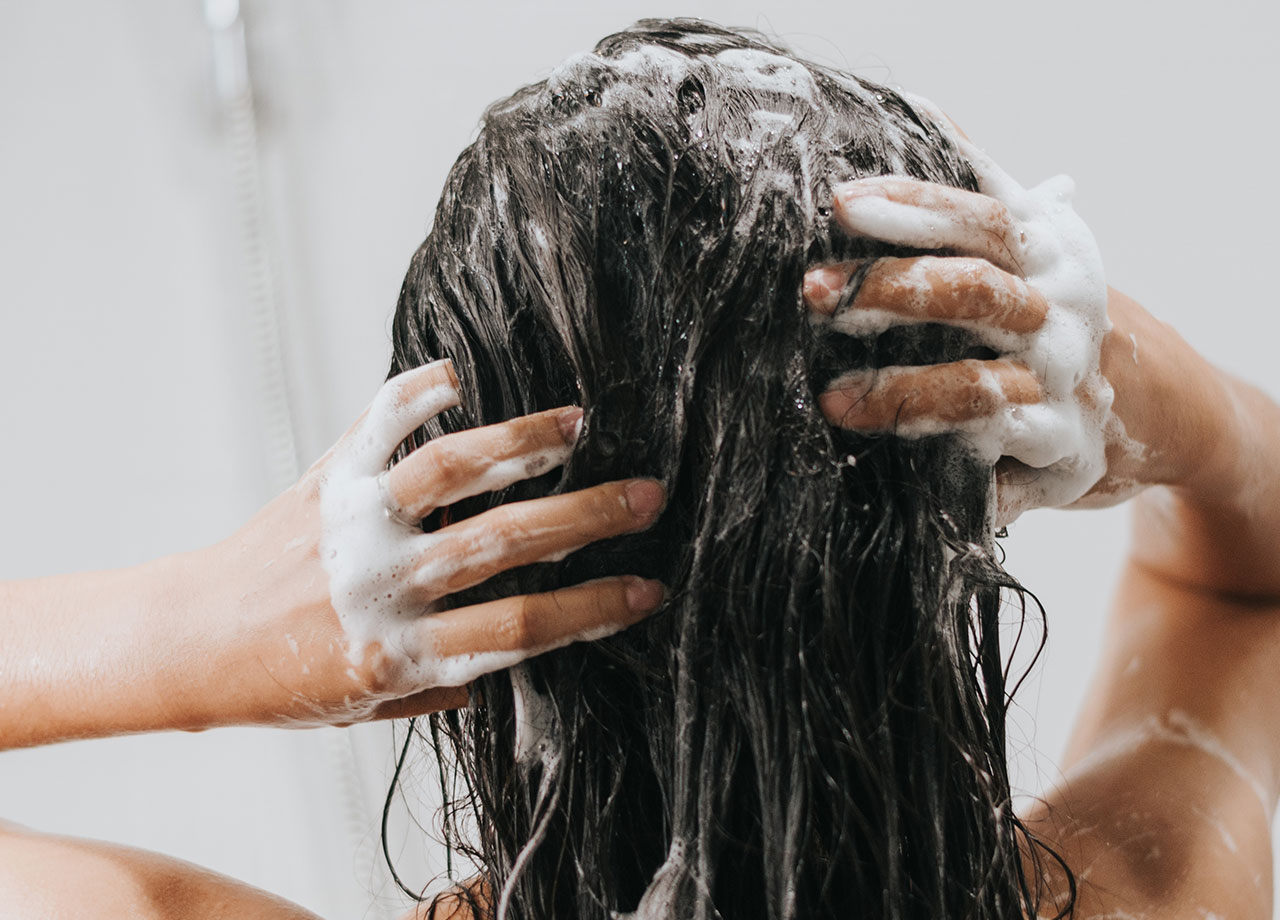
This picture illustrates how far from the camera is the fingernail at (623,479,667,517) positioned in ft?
1.76

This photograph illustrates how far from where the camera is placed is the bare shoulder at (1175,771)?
756 millimetres

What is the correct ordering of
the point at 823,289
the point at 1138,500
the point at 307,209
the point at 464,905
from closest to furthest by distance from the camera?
the point at 823,289 < the point at 464,905 < the point at 1138,500 < the point at 307,209

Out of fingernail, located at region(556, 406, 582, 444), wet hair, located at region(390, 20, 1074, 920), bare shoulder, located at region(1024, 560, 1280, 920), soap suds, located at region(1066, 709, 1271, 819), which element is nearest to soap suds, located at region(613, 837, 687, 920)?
wet hair, located at region(390, 20, 1074, 920)

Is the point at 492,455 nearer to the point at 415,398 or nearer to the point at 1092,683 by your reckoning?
the point at 415,398

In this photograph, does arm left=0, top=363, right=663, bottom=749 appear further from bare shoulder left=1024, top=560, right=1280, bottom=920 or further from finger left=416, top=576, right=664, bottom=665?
bare shoulder left=1024, top=560, right=1280, bottom=920

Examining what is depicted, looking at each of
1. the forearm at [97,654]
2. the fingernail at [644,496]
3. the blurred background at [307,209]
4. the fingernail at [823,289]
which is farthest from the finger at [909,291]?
the blurred background at [307,209]

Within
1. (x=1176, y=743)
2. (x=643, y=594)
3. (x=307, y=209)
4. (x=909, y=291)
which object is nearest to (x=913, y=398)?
(x=909, y=291)

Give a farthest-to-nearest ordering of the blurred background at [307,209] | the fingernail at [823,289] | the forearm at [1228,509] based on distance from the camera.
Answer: the blurred background at [307,209] → the forearm at [1228,509] → the fingernail at [823,289]

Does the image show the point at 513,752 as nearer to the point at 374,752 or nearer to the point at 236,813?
the point at 374,752

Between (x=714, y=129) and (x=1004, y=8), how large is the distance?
838 mm

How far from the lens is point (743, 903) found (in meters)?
0.60

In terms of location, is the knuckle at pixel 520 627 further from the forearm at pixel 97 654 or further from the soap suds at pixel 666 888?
the forearm at pixel 97 654

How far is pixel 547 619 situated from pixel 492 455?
9 centimetres

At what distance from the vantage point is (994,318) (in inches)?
21.7
